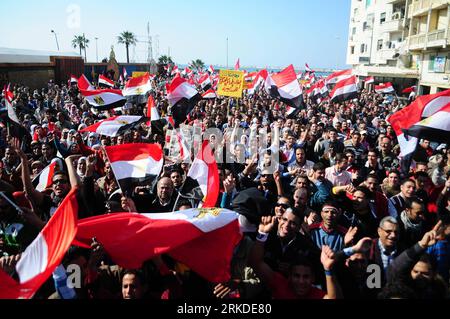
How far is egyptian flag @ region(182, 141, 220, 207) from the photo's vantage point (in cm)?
415

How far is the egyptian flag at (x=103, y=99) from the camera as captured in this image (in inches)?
367

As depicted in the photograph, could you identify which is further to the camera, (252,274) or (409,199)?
(409,199)

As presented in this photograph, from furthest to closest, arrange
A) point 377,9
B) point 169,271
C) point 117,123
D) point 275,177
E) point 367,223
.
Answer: point 377,9
point 117,123
point 275,177
point 367,223
point 169,271

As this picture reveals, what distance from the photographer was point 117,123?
7176 mm

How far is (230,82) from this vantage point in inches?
478

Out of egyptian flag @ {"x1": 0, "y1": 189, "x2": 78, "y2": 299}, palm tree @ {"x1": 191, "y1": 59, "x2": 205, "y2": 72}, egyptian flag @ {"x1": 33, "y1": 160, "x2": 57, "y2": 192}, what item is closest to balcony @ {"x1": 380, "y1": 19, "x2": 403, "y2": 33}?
palm tree @ {"x1": 191, "y1": 59, "x2": 205, "y2": 72}

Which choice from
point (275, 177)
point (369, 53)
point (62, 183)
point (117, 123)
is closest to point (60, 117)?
point (117, 123)

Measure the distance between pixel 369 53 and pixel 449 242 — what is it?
150ft

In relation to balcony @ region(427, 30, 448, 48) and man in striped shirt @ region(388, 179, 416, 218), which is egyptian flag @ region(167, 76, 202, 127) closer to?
man in striped shirt @ region(388, 179, 416, 218)

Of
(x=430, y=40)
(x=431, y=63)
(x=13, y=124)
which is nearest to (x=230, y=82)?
(x=13, y=124)

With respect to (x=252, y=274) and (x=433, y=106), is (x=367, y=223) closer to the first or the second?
(x=252, y=274)

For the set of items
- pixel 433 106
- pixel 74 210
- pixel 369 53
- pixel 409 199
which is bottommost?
pixel 409 199

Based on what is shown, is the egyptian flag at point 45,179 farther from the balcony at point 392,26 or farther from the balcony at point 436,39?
the balcony at point 392,26

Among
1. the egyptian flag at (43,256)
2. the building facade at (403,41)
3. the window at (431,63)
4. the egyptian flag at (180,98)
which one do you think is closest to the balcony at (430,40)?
the building facade at (403,41)
